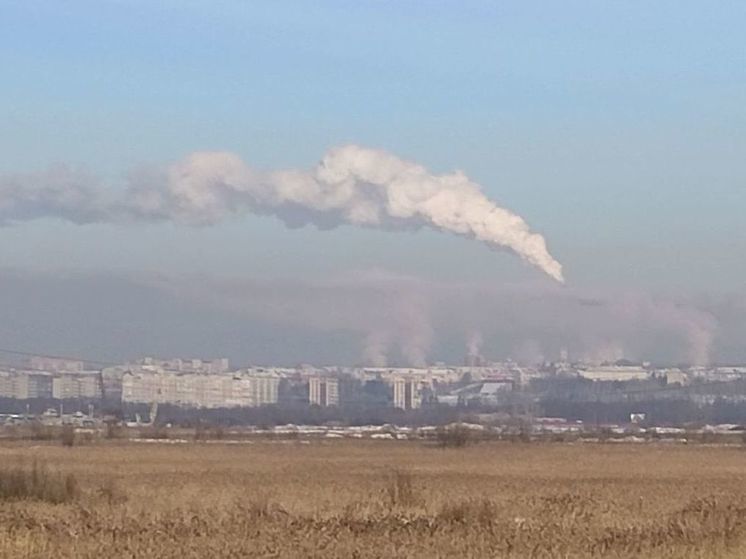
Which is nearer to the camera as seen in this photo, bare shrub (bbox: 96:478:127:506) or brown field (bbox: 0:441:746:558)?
brown field (bbox: 0:441:746:558)

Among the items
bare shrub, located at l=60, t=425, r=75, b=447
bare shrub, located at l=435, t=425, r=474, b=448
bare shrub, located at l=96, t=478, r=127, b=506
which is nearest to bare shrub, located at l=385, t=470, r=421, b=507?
bare shrub, located at l=96, t=478, r=127, b=506

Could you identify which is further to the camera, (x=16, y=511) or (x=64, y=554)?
(x=16, y=511)

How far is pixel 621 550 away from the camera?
810 inches

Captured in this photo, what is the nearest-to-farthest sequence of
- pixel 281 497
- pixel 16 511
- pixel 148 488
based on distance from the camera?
pixel 16 511 < pixel 281 497 < pixel 148 488

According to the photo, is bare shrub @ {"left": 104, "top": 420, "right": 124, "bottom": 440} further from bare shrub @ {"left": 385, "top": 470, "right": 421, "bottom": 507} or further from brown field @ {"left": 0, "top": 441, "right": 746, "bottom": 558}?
bare shrub @ {"left": 385, "top": 470, "right": 421, "bottom": 507}

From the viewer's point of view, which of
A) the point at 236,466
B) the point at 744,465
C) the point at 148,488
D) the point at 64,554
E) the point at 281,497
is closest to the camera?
the point at 64,554

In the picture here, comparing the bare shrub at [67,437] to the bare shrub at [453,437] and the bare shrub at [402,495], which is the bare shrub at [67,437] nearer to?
the bare shrub at [453,437]

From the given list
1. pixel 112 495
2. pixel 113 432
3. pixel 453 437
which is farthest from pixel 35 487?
pixel 113 432

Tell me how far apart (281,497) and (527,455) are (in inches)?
2221

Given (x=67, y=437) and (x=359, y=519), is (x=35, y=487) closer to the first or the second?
(x=359, y=519)

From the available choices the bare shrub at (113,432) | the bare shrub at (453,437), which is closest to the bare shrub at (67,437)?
the bare shrub at (113,432)

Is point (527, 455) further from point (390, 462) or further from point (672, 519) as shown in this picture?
point (672, 519)

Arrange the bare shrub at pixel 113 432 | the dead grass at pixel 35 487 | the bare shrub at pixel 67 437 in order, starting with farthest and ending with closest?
the bare shrub at pixel 113 432, the bare shrub at pixel 67 437, the dead grass at pixel 35 487

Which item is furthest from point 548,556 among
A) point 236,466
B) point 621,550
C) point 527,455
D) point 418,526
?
point 527,455
